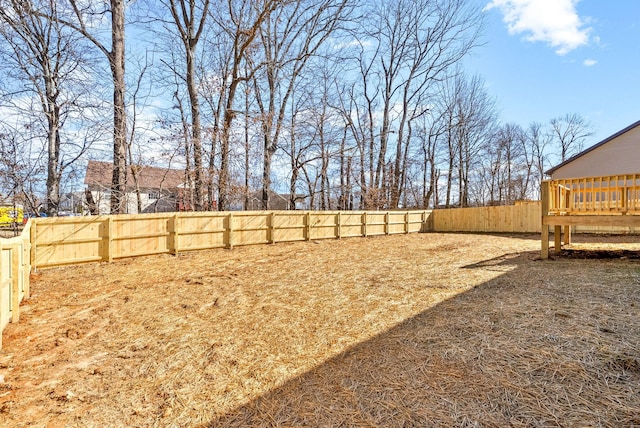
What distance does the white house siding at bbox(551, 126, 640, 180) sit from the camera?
1023cm

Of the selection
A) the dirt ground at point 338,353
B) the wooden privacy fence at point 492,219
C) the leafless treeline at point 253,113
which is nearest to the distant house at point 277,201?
the leafless treeline at point 253,113

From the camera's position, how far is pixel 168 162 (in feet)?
31.5

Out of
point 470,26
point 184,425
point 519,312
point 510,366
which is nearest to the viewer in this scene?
point 184,425

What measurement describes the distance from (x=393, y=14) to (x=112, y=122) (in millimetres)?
15990

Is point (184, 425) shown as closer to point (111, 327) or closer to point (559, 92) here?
point (111, 327)

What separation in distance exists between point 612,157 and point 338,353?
1376cm

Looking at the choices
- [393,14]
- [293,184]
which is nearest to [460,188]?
[393,14]

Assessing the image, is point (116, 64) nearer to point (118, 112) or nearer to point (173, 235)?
point (118, 112)

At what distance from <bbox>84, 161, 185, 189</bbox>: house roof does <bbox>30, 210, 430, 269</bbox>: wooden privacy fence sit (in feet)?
6.51

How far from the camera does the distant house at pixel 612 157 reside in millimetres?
10219

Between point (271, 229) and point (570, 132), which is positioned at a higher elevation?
point (570, 132)

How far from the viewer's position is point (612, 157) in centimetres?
1071

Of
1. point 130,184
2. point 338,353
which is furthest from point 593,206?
point 130,184

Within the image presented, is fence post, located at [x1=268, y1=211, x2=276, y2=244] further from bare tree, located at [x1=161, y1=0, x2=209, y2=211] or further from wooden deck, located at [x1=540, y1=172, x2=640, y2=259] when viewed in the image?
wooden deck, located at [x1=540, y1=172, x2=640, y2=259]
